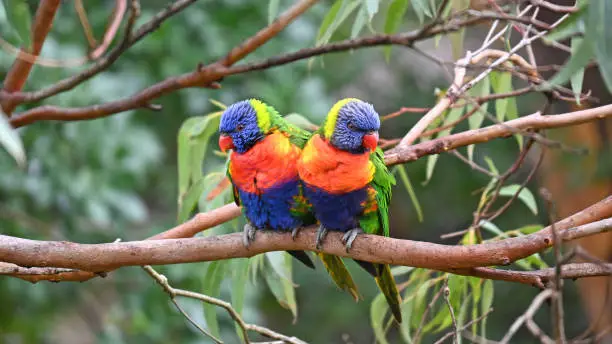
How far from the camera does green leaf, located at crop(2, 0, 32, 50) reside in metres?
1.34

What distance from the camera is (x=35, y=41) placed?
1795mm

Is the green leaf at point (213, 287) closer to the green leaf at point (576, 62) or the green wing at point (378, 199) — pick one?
the green wing at point (378, 199)

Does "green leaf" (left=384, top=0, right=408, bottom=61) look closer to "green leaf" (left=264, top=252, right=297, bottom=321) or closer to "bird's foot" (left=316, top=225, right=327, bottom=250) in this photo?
"bird's foot" (left=316, top=225, right=327, bottom=250)

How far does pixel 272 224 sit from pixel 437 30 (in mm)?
788

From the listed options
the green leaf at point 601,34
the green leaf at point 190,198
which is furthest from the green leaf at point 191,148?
the green leaf at point 601,34

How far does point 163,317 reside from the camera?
375 cm

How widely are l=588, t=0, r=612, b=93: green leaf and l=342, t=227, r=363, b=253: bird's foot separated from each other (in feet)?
2.58

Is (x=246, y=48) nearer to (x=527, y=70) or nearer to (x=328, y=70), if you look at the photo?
(x=527, y=70)

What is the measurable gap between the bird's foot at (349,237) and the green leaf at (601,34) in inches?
30.9

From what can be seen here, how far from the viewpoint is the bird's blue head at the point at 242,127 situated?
192 cm

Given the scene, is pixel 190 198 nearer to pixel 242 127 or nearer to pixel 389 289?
pixel 242 127

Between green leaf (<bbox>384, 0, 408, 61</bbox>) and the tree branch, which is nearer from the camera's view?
the tree branch

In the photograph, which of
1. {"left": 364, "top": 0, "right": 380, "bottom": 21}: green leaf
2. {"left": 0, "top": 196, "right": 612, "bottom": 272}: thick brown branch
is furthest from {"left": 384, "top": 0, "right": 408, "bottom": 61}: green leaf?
{"left": 0, "top": 196, "right": 612, "bottom": 272}: thick brown branch

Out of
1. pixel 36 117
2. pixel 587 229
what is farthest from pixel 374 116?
pixel 36 117
